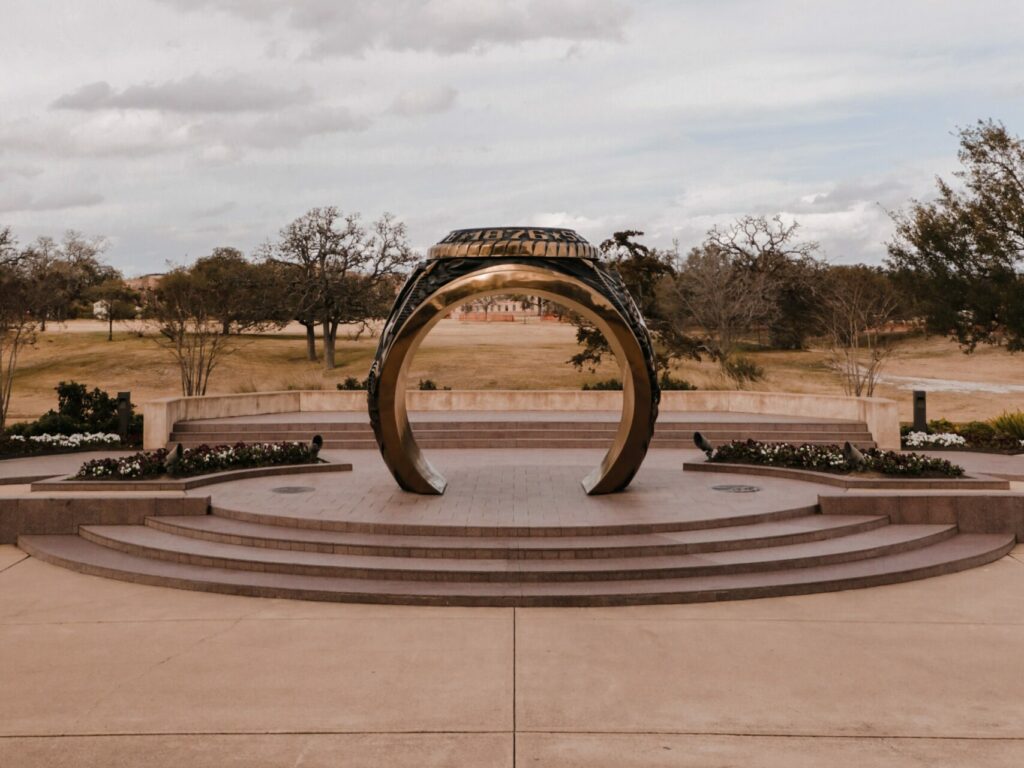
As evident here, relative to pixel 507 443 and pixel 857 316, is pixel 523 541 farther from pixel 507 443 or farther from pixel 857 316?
pixel 857 316

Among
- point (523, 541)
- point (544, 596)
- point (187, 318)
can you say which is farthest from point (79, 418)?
point (544, 596)

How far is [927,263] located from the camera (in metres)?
38.9

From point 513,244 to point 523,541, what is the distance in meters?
4.05

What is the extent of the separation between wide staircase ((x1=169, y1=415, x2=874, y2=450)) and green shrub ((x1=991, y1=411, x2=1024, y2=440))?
12.3ft

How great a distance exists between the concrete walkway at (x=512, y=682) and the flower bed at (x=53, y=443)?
11795 millimetres

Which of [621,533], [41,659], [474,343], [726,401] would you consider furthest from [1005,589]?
[474,343]

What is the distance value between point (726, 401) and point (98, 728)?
21.0 metres

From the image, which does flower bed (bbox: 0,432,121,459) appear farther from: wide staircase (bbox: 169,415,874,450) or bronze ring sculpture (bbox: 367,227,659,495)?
bronze ring sculpture (bbox: 367,227,659,495)

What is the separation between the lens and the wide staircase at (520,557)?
9.96 m

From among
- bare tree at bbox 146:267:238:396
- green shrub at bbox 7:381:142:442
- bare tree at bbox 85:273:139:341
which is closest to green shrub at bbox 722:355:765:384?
bare tree at bbox 146:267:238:396

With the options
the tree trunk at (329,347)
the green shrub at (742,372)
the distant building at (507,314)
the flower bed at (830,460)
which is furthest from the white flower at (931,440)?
the distant building at (507,314)

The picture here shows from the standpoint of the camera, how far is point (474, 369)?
159 feet

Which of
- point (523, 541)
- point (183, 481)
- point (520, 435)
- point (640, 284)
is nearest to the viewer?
point (523, 541)

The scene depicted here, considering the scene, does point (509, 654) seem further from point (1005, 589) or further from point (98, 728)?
point (1005, 589)
